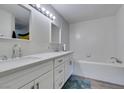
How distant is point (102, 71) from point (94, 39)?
59.7 inches

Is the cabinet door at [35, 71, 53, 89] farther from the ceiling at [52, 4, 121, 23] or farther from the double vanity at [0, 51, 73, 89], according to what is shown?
the ceiling at [52, 4, 121, 23]

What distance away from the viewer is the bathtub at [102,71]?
2.12 m

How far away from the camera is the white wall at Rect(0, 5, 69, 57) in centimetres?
119

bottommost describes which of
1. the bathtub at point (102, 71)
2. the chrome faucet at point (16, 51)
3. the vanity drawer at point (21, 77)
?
the bathtub at point (102, 71)

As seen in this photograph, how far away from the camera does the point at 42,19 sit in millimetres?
2021

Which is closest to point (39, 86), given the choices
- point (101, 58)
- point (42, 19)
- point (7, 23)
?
point (7, 23)

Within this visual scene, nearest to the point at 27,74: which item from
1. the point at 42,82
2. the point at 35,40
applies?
the point at 42,82

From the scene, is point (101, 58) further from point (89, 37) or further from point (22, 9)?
point (22, 9)

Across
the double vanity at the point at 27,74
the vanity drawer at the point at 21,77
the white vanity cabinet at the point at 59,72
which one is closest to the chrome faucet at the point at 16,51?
the double vanity at the point at 27,74

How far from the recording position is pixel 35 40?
1778 millimetres

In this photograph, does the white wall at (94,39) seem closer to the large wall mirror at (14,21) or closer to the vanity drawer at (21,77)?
A: the large wall mirror at (14,21)

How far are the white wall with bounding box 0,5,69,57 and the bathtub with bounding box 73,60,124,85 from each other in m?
1.35
